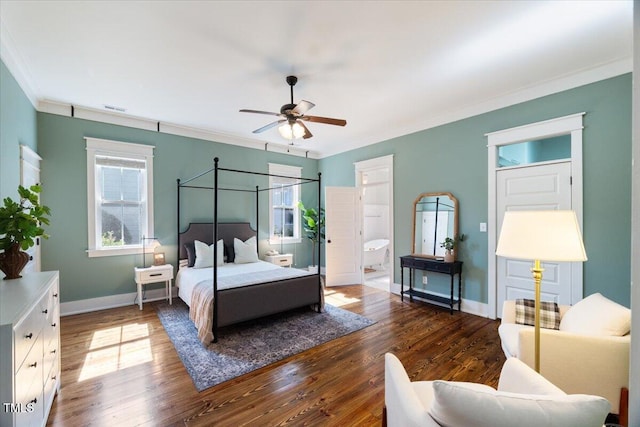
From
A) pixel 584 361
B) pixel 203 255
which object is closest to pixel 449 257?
pixel 584 361

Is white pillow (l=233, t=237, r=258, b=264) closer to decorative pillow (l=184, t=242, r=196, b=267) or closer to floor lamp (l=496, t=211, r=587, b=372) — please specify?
decorative pillow (l=184, t=242, r=196, b=267)

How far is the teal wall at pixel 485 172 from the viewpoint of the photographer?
9.04 feet

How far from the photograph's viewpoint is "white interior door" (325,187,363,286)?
5379 mm

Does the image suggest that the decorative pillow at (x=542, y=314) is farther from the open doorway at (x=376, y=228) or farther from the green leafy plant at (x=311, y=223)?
the green leafy plant at (x=311, y=223)

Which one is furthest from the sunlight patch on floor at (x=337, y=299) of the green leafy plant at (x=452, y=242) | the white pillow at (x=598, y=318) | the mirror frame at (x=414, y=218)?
the white pillow at (x=598, y=318)

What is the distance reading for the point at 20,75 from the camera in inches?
113

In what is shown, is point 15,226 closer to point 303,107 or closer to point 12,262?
point 12,262

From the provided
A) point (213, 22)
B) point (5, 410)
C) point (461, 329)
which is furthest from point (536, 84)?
point (5, 410)

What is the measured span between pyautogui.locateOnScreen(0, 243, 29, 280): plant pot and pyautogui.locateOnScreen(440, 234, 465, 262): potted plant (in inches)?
175

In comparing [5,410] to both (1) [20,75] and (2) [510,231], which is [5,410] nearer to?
(2) [510,231]

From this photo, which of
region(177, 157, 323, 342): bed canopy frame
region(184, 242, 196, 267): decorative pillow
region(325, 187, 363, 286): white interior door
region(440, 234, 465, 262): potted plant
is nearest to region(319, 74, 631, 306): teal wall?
region(440, 234, 465, 262): potted plant

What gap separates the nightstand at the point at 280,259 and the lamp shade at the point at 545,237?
429cm

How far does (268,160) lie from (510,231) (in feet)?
16.1

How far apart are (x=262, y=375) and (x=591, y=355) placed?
7.59ft
